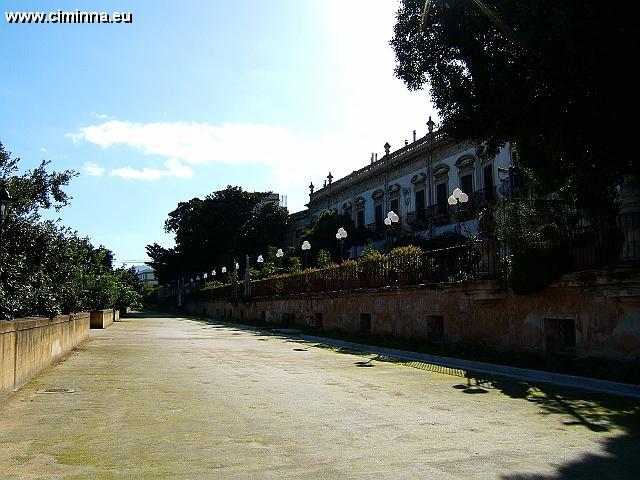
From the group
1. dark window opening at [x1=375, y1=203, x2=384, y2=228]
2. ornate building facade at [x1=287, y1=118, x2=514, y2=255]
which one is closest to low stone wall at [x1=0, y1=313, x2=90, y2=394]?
ornate building facade at [x1=287, y1=118, x2=514, y2=255]

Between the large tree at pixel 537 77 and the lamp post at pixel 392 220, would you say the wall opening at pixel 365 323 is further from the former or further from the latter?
the large tree at pixel 537 77

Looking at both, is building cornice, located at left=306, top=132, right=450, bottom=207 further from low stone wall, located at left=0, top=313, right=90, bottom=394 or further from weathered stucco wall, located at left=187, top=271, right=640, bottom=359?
low stone wall, located at left=0, top=313, right=90, bottom=394

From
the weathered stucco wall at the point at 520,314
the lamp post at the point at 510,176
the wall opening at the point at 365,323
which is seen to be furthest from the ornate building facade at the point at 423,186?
the weathered stucco wall at the point at 520,314

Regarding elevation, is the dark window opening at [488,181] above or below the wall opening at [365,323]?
above

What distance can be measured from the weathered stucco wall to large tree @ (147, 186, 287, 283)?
154ft

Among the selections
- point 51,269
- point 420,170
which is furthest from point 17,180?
point 420,170

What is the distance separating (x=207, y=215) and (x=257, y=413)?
6610 centimetres

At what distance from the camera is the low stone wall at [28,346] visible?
9078 mm

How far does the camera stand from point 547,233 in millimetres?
14203

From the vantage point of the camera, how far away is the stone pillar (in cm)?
1190

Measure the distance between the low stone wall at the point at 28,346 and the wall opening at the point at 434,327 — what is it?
10.3 meters

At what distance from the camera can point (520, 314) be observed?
575 inches

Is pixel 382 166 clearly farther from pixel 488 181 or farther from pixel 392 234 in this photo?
pixel 488 181

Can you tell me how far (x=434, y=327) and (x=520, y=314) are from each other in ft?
14.6
